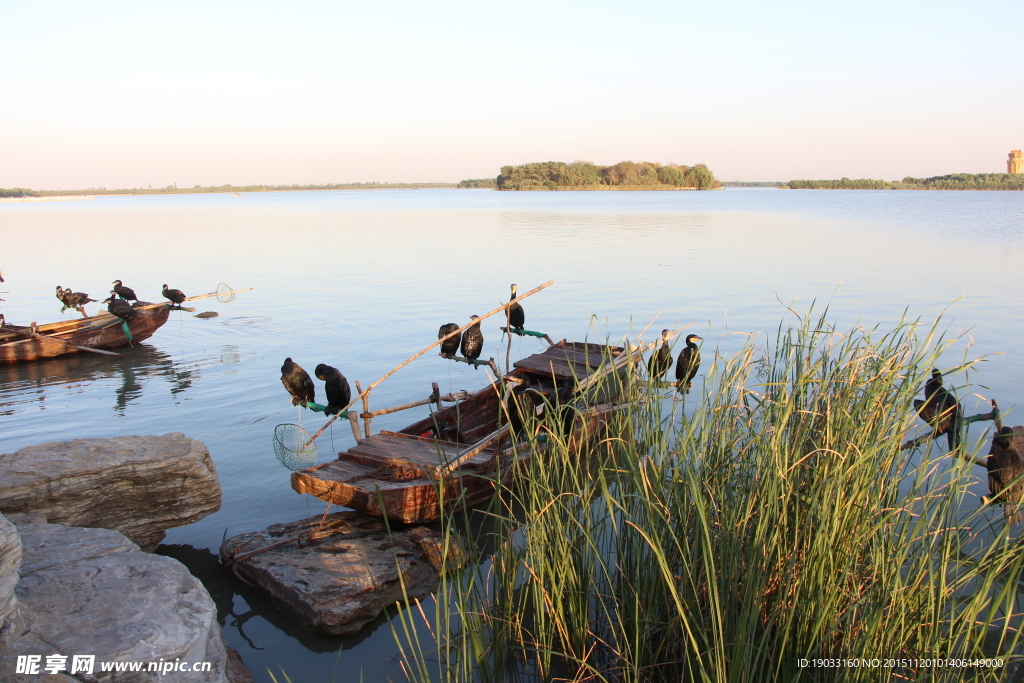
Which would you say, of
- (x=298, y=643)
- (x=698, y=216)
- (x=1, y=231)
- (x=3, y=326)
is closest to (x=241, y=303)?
(x=3, y=326)

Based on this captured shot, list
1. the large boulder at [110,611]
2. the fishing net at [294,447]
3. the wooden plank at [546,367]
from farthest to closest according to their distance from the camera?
the wooden plank at [546,367]
the fishing net at [294,447]
the large boulder at [110,611]

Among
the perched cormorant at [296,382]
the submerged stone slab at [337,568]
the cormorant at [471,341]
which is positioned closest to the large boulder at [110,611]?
the submerged stone slab at [337,568]

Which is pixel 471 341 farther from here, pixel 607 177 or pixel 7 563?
pixel 607 177

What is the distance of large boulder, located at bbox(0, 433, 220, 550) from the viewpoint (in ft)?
16.6

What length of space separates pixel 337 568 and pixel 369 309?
39.3ft

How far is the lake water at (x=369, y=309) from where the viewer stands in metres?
7.11

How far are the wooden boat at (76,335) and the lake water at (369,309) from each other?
0.28 meters

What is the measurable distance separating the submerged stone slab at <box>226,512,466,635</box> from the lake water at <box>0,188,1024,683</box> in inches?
6.7

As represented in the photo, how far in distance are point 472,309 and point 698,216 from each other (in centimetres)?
3368

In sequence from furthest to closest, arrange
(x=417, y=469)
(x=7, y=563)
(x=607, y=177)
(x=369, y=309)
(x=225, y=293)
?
(x=607, y=177), (x=369, y=309), (x=225, y=293), (x=417, y=469), (x=7, y=563)

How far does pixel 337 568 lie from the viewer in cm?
514

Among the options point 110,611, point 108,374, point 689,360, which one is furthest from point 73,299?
point 689,360

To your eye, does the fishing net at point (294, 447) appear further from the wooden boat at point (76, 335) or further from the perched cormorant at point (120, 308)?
the wooden boat at point (76, 335)

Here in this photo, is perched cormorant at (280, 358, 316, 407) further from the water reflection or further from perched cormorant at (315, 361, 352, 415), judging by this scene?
the water reflection
